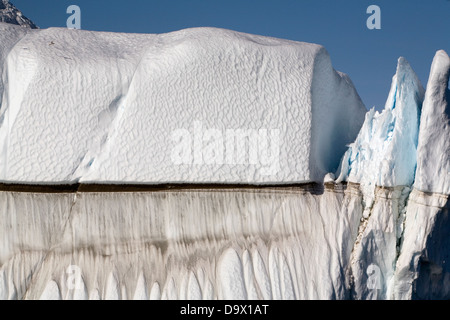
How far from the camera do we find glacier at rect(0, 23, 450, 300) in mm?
4965

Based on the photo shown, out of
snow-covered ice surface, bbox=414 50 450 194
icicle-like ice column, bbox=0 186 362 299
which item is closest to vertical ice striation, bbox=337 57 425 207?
snow-covered ice surface, bbox=414 50 450 194

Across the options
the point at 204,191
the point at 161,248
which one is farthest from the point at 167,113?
the point at 161,248

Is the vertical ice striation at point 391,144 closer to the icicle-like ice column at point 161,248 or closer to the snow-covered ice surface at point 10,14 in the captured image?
the icicle-like ice column at point 161,248

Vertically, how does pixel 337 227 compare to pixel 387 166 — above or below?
below

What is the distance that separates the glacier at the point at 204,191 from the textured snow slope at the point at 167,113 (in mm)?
16

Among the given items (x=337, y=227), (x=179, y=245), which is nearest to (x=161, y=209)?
(x=179, y=245)

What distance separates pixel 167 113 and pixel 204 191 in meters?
0.98

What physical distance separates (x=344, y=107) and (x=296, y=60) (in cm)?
98

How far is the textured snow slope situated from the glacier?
0.05 ft

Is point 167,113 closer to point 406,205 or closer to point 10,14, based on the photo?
point 406,205

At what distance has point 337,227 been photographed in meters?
5.16

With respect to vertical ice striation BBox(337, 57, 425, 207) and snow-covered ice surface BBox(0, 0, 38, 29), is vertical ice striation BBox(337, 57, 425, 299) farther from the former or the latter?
snow-covered ice surface BBox(0, 0, 38, 29)
